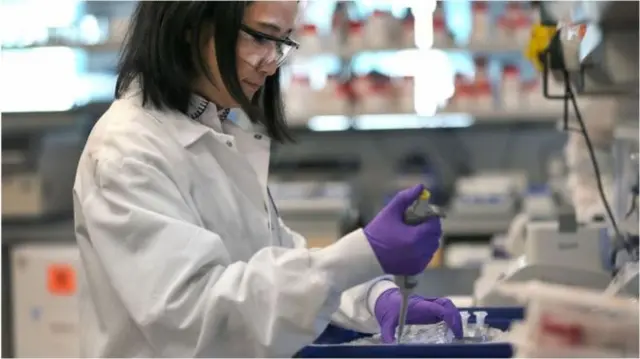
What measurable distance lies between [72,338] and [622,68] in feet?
7.67

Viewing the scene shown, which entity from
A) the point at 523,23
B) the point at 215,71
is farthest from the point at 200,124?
the point at 523,23

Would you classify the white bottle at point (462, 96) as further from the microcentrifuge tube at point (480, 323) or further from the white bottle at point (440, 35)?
the microcentrifuge tube at point (480, 323)

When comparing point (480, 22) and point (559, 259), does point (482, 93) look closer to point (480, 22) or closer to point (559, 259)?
point (480, 22)

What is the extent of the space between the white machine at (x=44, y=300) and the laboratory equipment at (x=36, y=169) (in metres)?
0.20

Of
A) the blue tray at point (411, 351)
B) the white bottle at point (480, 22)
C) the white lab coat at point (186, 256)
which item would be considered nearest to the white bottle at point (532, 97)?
the white bottle at point (480, 22)

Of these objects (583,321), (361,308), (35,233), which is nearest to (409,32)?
(35,233)

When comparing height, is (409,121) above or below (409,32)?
below

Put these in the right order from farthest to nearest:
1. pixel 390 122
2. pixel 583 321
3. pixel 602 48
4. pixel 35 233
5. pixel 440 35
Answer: pixel 390 122, pixel 440 35, pixel 35 233, pixel 602 48, pixel 583 321

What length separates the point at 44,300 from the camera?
10.6 feet

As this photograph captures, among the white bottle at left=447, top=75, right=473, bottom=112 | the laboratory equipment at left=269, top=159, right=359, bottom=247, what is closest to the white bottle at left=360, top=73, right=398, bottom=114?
the white bottle at left=447, top=75, right=473, bottom=112

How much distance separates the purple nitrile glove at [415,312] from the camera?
1.22m

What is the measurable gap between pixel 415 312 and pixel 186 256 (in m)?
0.40

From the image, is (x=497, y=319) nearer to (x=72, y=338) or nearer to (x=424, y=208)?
(x=424, y=208)

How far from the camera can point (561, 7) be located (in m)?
2.09
